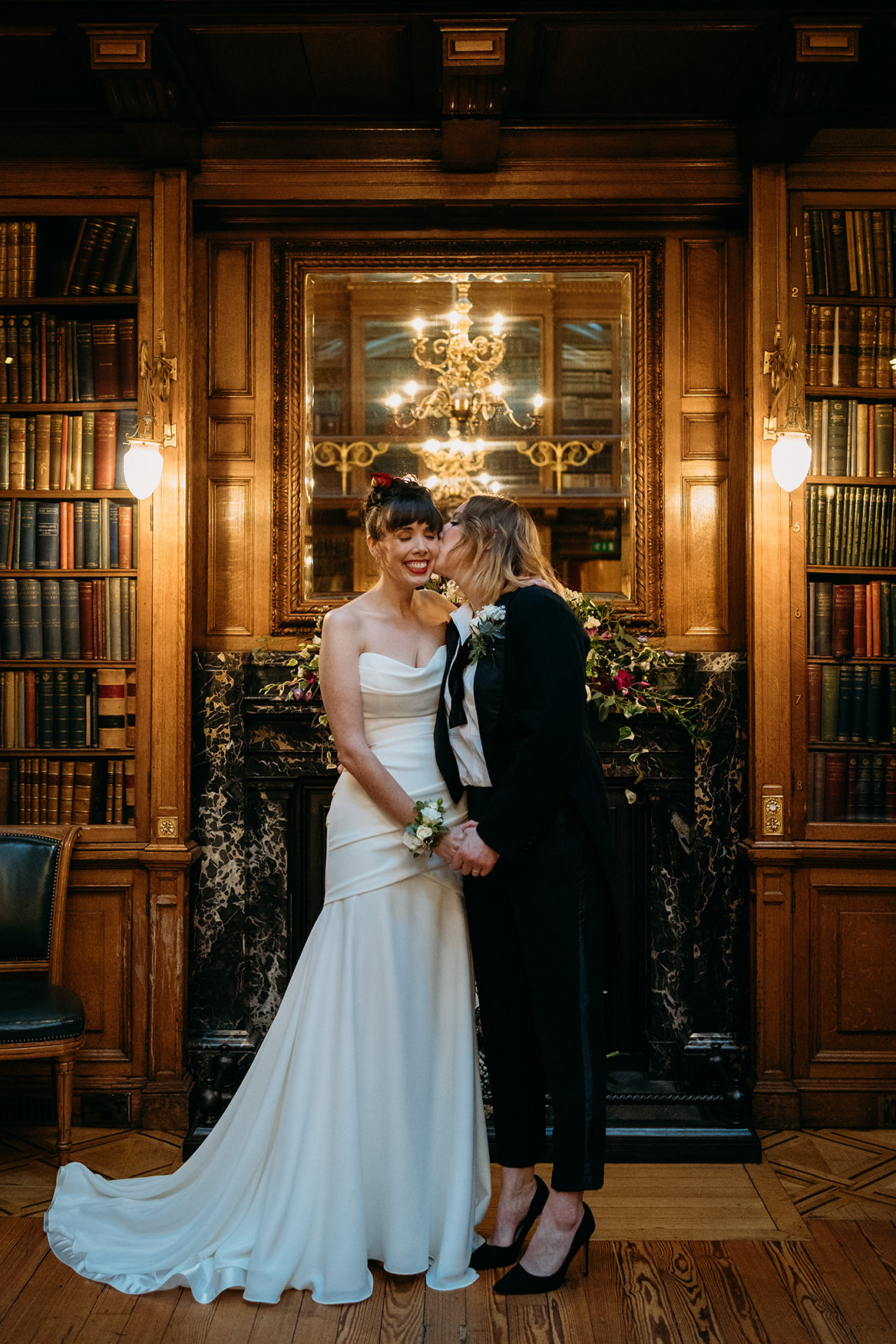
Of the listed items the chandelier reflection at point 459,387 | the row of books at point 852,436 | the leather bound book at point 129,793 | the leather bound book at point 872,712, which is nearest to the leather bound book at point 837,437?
the row of books at point 852,436

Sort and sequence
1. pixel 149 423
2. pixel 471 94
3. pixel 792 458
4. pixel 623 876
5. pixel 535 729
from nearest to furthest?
pixel 535 729
pixel 471 94
pixel 792 458
pixel 149 423
pixel 623 876

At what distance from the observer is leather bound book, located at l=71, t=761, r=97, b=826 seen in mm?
3414

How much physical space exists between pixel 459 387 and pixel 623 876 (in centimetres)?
189

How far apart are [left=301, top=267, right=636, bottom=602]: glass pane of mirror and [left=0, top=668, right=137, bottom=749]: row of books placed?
750 millimetres

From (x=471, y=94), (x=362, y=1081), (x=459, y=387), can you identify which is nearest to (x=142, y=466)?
(x=459, y=387)

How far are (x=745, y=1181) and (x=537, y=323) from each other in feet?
9.56

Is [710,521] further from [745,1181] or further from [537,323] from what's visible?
[745,1181]

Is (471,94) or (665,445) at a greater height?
(471,94)

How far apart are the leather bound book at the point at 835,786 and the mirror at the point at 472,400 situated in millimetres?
781

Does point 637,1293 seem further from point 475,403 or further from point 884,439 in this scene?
point 475,403

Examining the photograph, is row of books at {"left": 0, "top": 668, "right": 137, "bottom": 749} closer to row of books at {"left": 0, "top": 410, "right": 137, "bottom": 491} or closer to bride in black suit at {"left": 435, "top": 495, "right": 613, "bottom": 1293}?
row of books at {"left": 0, "top": 410, "right": 137, "bottom": 491}

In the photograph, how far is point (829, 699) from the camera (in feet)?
11.2

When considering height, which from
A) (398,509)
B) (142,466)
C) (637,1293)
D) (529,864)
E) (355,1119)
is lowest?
(637,1293)

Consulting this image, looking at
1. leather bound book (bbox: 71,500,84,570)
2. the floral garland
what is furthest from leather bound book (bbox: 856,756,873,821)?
leather bound book (bbox: 71,500,84,570)
